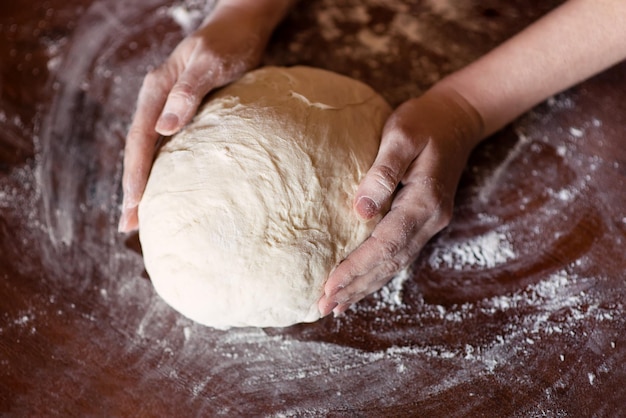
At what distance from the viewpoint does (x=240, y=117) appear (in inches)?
42.9

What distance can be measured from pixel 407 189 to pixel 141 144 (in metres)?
0.58

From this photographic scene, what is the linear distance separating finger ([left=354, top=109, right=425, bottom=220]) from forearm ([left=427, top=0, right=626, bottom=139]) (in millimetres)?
215

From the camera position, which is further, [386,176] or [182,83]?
[182,83]

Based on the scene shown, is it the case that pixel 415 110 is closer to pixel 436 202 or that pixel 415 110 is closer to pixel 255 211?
pixel 436 202

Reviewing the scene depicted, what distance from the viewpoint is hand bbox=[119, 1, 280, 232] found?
1128 mm

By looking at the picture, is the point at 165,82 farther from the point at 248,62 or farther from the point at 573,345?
the point at 573,345

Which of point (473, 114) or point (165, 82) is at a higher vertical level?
point (165, 82)

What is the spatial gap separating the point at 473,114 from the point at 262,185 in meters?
0.55

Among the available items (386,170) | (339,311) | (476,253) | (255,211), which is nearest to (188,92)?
(255,211)

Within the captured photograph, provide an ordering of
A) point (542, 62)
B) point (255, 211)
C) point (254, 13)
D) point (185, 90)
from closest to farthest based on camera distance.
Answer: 1. point (255, 211)
2. point (185, 90)
3. point (542, 62)
4. point (254, 13)

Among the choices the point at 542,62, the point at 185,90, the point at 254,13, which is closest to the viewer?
the point at 185,90

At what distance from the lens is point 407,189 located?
1113 mm

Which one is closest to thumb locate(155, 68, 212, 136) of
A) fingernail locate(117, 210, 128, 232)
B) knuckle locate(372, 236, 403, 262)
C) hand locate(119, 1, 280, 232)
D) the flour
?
hand locate(119, 1, 280, 232)

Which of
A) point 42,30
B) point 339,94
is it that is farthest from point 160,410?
point 42,30
